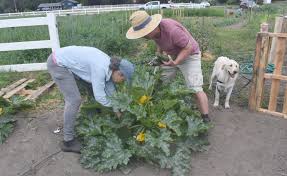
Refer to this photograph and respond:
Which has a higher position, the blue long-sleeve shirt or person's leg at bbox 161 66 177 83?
the blue long-sleeve shirt

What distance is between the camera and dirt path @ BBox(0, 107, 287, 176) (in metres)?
3.99

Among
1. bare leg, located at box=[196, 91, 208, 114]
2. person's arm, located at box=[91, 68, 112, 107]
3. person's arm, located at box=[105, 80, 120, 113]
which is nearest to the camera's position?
person's arm, located at box=[91, 68, 112, 107]

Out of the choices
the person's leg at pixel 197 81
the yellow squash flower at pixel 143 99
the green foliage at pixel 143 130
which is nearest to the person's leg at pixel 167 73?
the person's leg at pixel 197 81

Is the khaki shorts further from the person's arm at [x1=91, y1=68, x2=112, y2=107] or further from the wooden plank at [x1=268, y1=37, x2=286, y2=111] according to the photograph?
the person's arm at [x1=91, y1=68, x2=112, y2=107]

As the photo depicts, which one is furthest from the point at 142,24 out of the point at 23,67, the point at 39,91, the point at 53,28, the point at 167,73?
the point at 23,67

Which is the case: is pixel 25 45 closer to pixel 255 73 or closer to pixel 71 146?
pixel 71 146

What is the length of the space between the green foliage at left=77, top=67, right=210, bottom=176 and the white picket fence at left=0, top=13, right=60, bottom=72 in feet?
11.5

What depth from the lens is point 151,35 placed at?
4285 millimetres

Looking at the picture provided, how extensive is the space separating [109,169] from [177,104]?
1.19m

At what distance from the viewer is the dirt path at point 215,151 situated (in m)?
3.99

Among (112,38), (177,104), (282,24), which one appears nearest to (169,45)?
(177,104)

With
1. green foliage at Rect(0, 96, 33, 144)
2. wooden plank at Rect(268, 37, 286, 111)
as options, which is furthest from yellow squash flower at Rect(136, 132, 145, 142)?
wooden plank at Rect(268, 37, 286, 111)

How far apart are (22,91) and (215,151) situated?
145 inches

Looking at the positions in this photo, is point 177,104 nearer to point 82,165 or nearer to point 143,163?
point 143,163
